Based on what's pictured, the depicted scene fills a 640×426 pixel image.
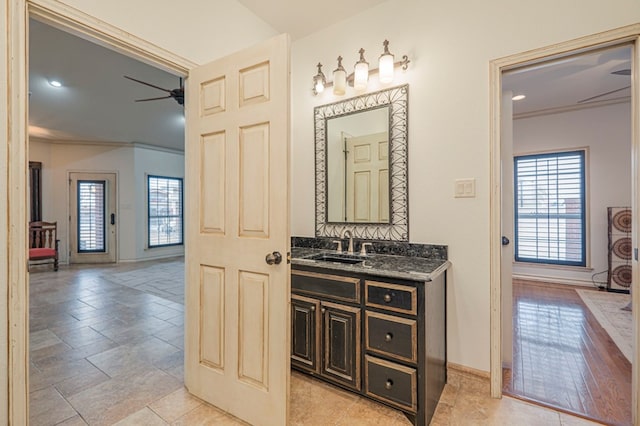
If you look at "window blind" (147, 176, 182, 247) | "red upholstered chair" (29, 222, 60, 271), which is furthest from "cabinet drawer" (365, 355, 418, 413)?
"window blind" (147, 176, 182, 247)

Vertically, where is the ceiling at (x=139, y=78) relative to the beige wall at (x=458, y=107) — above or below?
above

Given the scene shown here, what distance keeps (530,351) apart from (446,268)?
4.36 feet

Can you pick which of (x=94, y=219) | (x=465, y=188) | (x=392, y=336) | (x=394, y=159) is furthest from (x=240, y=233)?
(x=94, y=219)

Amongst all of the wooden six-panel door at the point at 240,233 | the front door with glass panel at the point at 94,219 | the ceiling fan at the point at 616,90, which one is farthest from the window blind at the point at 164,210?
the ceiling fan at the point at 616,90

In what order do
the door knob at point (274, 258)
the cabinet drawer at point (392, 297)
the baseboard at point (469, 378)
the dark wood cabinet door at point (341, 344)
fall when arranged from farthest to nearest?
the baseboard at point (469, 378) → the dark wood cabinet door at point (341, 344) → the cabinet drawer at point (392, 297) → the door knob at point (274, 258)

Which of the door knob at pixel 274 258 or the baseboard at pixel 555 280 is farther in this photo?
the baseboard at pixel 555 280

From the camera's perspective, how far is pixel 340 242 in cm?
254

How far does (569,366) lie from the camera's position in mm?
2291

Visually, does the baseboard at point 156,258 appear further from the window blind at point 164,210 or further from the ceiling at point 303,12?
the ceiling at point 303,12

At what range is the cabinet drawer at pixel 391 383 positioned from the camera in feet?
5.47

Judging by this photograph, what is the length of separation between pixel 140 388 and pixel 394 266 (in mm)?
1915

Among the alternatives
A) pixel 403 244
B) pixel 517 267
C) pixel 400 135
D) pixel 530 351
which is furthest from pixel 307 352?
pixel 517 267

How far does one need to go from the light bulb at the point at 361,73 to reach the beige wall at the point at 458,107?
163 millimetres

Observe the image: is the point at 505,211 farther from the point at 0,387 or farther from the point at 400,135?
the point at 0,387
